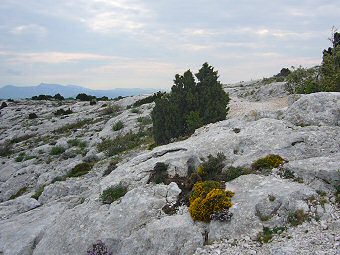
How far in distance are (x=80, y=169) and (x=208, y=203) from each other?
15.8 m

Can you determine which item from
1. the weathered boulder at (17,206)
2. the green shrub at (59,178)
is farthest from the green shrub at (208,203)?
the green shrub at (59,178)

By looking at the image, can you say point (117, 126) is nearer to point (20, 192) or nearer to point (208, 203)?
point (20, 192)

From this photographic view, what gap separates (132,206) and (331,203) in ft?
26.5

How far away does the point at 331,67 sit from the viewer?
33.7 m

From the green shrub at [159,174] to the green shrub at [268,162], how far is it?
421 centimetres

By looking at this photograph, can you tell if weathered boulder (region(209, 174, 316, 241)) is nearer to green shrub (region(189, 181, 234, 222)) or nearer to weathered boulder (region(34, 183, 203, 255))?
green shrub (region(189, 181, 234, 222))

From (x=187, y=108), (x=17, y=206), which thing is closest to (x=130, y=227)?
(x=17, y=206)

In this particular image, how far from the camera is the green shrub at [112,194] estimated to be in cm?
1692

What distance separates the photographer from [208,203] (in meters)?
13.7

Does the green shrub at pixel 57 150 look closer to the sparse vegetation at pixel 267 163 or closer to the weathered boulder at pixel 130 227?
the weathered boulder at pixel 130 227

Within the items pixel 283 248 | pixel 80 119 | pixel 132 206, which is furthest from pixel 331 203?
A: pixel 80 119

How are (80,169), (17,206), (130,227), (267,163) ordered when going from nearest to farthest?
(130,227), (267,163), (17,206), (80,169)

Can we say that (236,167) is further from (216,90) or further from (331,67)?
(331,67)

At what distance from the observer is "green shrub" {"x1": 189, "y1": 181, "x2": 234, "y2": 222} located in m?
13.5
